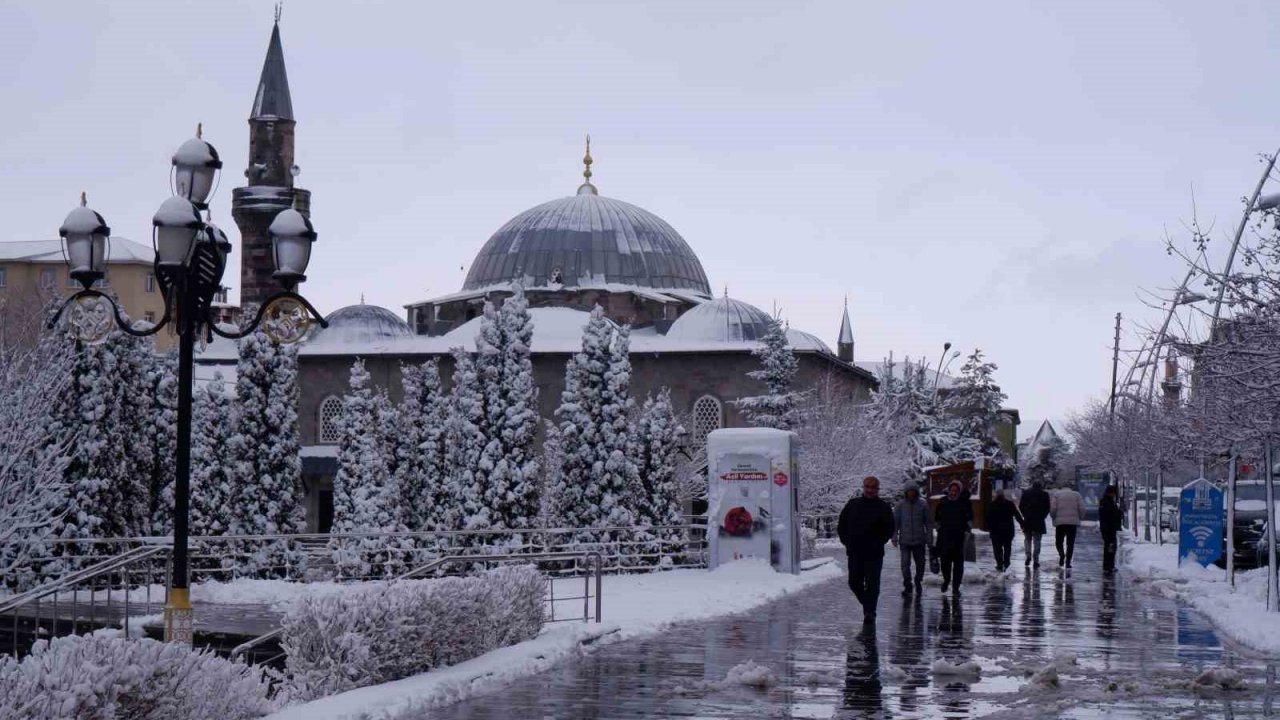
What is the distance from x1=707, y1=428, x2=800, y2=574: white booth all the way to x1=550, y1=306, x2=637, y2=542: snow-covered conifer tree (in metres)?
14.7

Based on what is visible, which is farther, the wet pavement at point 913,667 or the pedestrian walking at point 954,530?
the pedestrian walking at point 954,530

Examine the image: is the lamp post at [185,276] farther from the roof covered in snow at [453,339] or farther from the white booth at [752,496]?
the roof covered in snow at [453,339]

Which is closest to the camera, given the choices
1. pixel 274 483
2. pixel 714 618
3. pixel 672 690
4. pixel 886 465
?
pixel 672 690

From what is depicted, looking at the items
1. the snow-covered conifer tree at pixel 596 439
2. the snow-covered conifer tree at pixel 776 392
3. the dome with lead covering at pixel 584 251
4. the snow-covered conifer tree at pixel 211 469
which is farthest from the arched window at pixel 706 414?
the snow-covered conifer tree at pixel 211 469

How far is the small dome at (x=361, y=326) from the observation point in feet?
245

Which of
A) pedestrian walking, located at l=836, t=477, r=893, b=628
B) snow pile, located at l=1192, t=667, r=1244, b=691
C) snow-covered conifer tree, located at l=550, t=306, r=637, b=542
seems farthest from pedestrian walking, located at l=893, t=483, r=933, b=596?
snow-covered conifer tree, located at l=550, t=306, r=637, b=542

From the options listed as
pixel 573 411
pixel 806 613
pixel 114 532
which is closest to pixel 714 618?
pixel 806 613

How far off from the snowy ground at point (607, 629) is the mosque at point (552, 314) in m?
37.4

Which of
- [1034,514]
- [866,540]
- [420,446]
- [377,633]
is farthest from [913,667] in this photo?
[420,446]

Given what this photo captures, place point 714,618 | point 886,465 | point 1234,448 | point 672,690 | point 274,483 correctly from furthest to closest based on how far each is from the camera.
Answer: point 886,465, point 274,483, point 1234,448, point 714,618, point 672,690

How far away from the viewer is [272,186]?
223ft

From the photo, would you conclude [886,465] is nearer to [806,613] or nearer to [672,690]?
[806,613]

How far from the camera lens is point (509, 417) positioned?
40.6 meters

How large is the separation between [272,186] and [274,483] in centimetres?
3027
